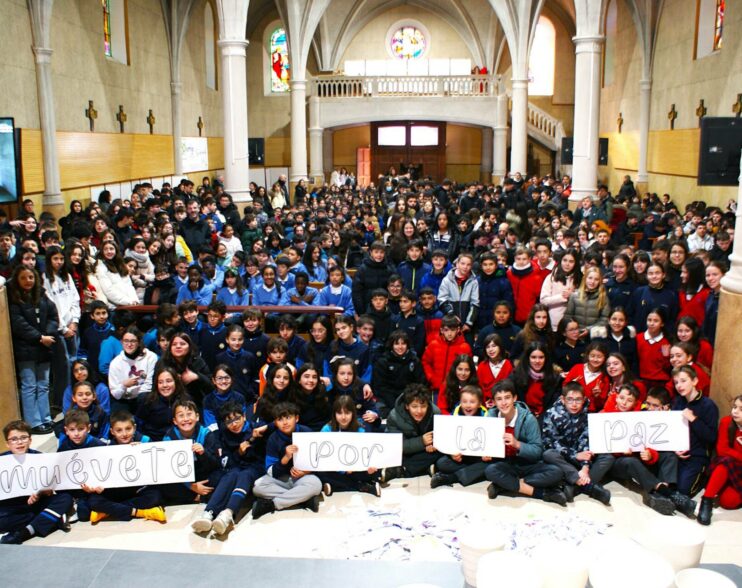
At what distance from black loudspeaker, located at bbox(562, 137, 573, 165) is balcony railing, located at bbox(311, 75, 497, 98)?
129 inches

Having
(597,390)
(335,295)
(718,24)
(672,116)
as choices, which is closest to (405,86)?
(672,116)

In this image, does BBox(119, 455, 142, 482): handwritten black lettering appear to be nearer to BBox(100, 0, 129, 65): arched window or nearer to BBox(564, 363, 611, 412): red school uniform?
BBox(564, 363, 611, 412): red school uniform

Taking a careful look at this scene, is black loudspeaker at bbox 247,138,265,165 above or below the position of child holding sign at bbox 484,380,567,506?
above

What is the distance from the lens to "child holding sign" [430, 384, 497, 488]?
6.37 metres

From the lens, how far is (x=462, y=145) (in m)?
33.9

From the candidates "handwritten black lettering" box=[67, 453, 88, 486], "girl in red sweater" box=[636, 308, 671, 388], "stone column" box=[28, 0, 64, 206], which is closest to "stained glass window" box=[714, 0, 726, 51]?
"girl in red sweater" box=[636, 308, 671, 388]

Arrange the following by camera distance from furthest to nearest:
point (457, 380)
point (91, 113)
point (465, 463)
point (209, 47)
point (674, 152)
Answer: point (209, 47), point (674, 152), point (91, 113), point (457, 380), point (465, 463)

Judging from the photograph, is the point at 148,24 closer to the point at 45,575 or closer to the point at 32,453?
the point at 32,453

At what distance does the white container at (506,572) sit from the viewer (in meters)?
2.08

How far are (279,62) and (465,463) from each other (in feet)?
91.4

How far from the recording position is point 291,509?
241 inches

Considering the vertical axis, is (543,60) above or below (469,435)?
above

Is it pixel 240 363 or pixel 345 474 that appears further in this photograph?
pixel 240 363

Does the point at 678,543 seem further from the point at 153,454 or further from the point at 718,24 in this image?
the point at 718,24
